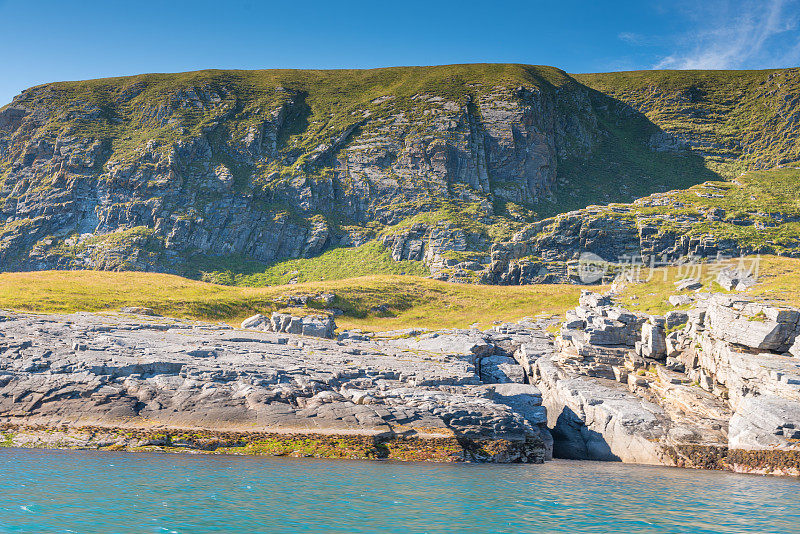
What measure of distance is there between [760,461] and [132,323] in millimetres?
53671

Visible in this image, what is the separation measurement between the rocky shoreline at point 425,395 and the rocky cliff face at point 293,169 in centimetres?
6969

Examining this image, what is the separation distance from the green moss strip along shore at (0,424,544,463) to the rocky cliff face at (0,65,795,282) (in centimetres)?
8347

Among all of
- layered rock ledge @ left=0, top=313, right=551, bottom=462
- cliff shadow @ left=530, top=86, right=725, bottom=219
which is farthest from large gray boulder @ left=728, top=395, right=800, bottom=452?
cliff shadow @ left=530, top=86, right=725, bottom=219

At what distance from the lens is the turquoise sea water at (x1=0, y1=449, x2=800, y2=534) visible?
58.6 ft

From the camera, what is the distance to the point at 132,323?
51562mm

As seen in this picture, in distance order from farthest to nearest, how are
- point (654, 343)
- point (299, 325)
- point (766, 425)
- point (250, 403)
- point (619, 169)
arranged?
point (619, 169) → point (299, 325) → point (654, 343) → point (250, 403) → point (766, 425)

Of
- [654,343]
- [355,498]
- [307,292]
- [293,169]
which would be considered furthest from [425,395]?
[293,169]

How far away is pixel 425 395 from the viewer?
35094mm

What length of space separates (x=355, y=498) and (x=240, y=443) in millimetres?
12558

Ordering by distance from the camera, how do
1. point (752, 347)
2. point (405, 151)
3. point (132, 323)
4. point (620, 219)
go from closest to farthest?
1. point (752, 347)
2. point (132, 323)
3. point (620, 219)
4. point (405, 151)

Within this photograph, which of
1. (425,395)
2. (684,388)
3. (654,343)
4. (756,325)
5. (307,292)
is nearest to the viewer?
(425,395)

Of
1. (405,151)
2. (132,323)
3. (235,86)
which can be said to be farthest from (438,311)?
(235,86)

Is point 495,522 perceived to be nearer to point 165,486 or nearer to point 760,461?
point 165,486

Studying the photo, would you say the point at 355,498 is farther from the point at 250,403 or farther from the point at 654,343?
the point at 654,343
